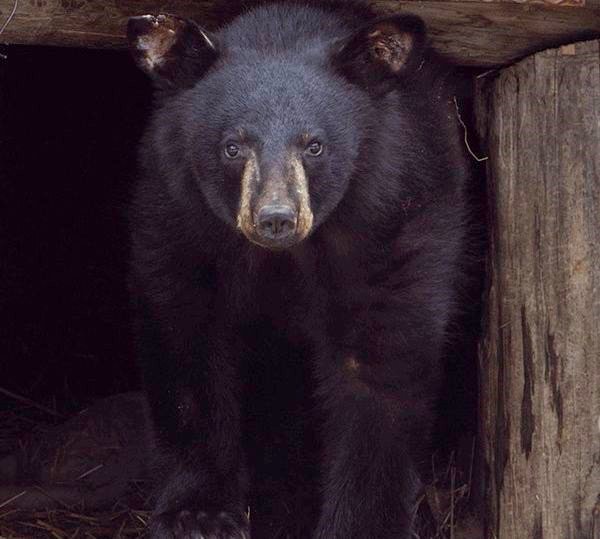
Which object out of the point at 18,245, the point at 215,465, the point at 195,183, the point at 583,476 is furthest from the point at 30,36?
the point at 18,245

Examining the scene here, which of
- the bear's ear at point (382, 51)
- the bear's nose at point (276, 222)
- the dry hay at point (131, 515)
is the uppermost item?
the bear's ear at point (382, 51)

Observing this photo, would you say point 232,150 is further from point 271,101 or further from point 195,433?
point 195,433

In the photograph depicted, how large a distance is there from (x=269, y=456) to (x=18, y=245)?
8.93 ft

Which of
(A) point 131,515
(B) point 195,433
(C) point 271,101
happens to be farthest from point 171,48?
(A) point 131,515

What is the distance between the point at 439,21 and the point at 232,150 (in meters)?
0.98

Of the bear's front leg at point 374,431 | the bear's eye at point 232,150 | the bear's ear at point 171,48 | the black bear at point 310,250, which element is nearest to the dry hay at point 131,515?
the bear's front leg at point 374,431

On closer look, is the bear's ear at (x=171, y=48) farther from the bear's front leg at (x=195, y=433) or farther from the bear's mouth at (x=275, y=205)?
the bear's front leg at (x=195, y=433)

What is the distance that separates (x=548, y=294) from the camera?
5230 millimetres

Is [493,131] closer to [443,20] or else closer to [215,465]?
[443,20]

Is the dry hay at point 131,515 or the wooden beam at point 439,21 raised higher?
the wooden beam at point 439,21

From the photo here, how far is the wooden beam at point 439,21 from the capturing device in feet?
16.6

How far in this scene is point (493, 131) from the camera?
18.3 ft

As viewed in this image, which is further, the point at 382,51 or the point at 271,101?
the point at 382,51

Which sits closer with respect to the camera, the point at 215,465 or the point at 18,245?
the point at 215,465
